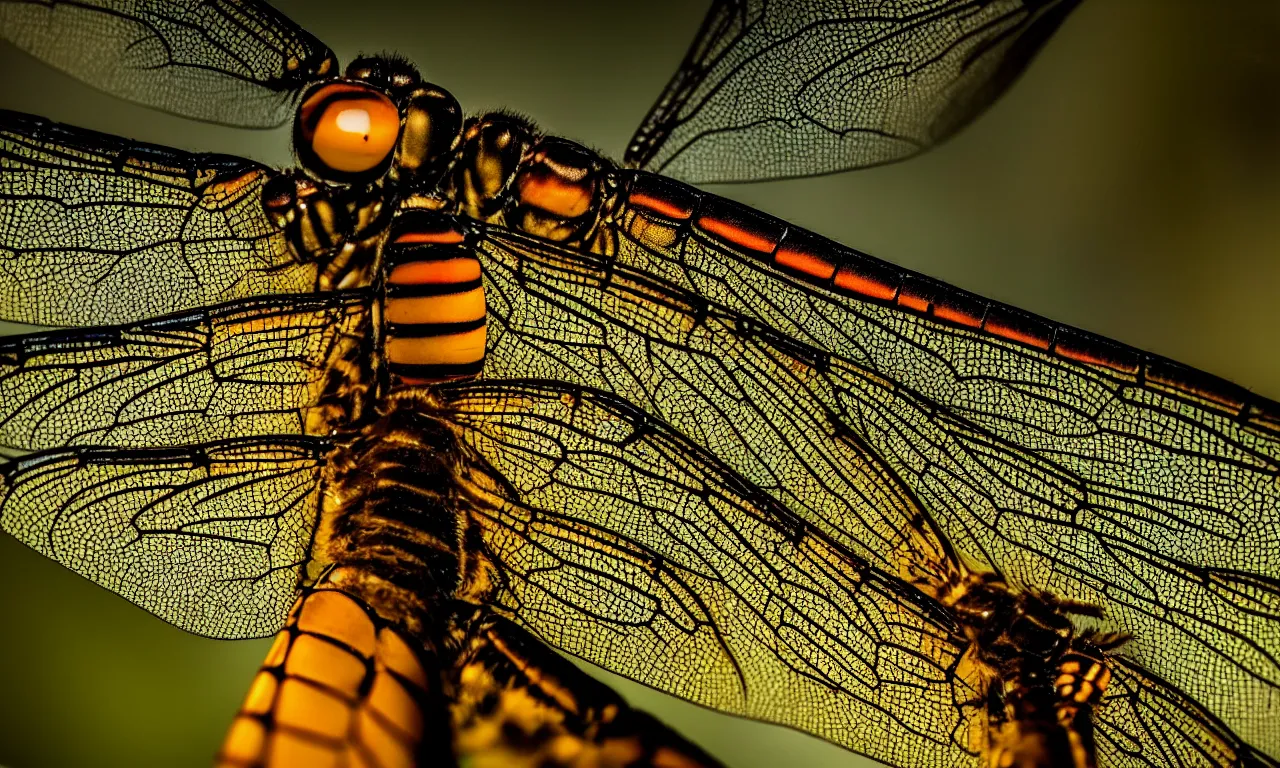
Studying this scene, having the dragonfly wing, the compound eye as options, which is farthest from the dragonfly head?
the dragonfly wing

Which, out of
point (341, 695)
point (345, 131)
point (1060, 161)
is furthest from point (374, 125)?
point (1060, 161)

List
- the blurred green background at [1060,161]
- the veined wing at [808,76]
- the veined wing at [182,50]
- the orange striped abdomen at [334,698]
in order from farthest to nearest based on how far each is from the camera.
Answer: the blurred green background at [1060,161], the veined wing at [808,76], the veined wing at [182,50], the orange striped abdomen at [334,698]

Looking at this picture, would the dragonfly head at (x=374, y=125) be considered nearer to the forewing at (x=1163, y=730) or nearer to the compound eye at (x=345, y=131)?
the compound eye at (x=345, y=131)

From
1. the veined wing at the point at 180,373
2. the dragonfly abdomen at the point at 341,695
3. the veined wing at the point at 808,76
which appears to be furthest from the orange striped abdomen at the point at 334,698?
the veined wing at the point at 808,76

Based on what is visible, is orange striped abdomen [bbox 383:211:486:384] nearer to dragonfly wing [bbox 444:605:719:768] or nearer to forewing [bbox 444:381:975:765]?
forewing [bbox 444:381:975:765]

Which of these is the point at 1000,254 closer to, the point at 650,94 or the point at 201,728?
the point at 650,94

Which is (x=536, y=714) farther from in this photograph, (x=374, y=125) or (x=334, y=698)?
(x=374, y=125)
